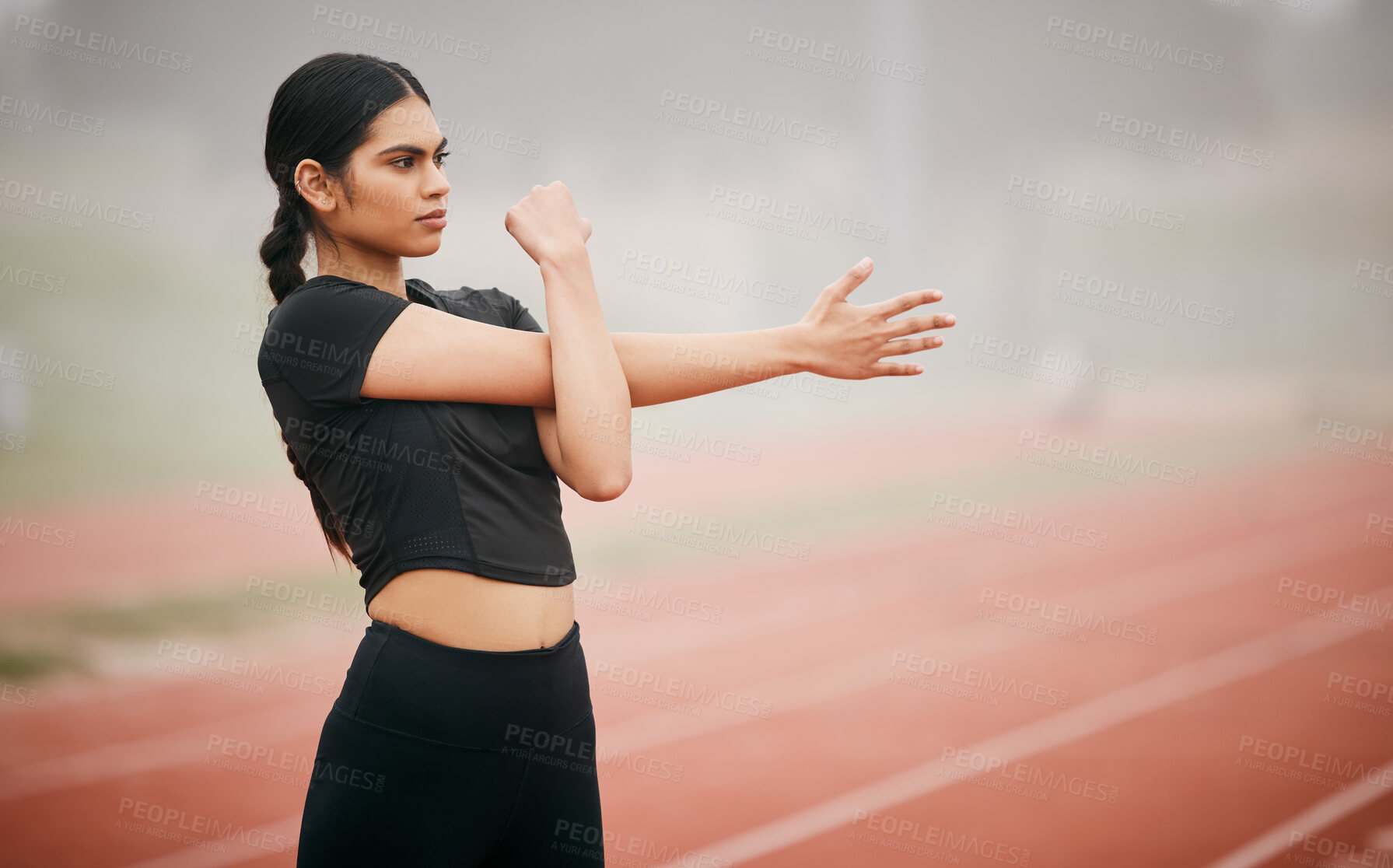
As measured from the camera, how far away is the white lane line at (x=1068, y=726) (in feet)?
13.0

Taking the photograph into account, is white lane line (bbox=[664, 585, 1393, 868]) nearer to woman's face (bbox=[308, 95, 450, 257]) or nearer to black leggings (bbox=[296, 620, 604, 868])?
black leggings (bbox=[296, 620, 604, 868])

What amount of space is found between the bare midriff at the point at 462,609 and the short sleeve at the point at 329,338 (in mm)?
259

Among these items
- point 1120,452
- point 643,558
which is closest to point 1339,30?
point 1120,452

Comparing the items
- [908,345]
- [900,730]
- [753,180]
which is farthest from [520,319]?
[753,180]

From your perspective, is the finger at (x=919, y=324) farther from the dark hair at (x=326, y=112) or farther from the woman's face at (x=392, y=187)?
the dark hair at (x=326, y=112)

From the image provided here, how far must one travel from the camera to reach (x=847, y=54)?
1042cm

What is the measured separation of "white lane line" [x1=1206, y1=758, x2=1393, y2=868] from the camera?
12.9ft

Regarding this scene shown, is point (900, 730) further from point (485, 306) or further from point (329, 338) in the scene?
point (329, 338)

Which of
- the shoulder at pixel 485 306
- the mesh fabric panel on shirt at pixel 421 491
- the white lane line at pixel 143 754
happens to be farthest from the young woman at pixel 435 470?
the white lane line at pixel 143 754

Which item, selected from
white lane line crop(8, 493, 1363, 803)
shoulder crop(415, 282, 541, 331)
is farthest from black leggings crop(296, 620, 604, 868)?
white lane line crop(8, 493, 1363, 803)

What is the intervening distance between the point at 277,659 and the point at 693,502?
4.26 meters

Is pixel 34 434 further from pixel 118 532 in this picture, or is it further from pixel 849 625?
pixel 849 625

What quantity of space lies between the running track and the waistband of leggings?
2.75 meters

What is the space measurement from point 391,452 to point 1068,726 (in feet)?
15.4
